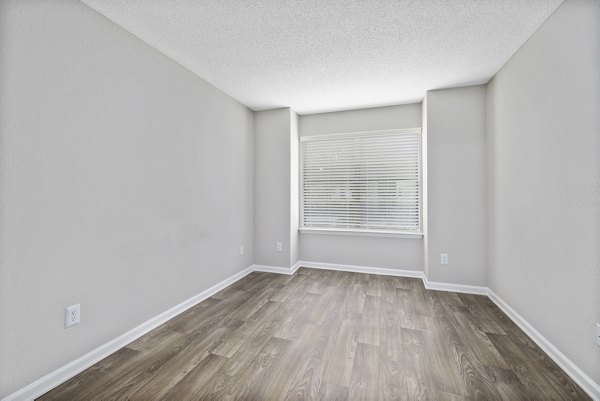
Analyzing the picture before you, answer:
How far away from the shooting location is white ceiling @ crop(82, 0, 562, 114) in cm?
175

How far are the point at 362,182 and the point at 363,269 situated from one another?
1319 millimetres

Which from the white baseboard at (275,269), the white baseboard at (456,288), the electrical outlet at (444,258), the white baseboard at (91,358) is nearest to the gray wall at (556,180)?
the white baseboard at (456,288)

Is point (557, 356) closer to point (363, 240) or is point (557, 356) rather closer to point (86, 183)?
point (363, 240)

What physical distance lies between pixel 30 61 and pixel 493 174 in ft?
13.0

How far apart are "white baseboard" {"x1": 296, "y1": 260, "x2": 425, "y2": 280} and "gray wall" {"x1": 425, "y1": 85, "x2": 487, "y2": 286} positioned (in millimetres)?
403

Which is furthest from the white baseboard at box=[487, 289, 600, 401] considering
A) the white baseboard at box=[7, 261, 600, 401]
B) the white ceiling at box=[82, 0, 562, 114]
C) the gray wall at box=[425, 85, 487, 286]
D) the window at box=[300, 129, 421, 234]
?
the white ceiling at box=[82, 0, 562, 114]

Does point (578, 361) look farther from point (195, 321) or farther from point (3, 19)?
point (3, 19)

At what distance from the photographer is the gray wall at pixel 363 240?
3553 millimetres

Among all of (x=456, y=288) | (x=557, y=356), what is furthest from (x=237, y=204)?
(x=557, y=356)

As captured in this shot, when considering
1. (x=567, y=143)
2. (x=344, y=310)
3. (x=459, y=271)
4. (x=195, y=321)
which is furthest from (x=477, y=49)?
(x=195, y=321)

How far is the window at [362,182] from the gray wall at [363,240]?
12cm

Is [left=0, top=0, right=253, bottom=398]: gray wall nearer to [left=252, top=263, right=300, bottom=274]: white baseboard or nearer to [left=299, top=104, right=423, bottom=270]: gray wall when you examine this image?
[left=252, top=263, right=300, bottom=274]: white baseboard

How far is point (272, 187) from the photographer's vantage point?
3.84 metres

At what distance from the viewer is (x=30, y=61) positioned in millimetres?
1434
